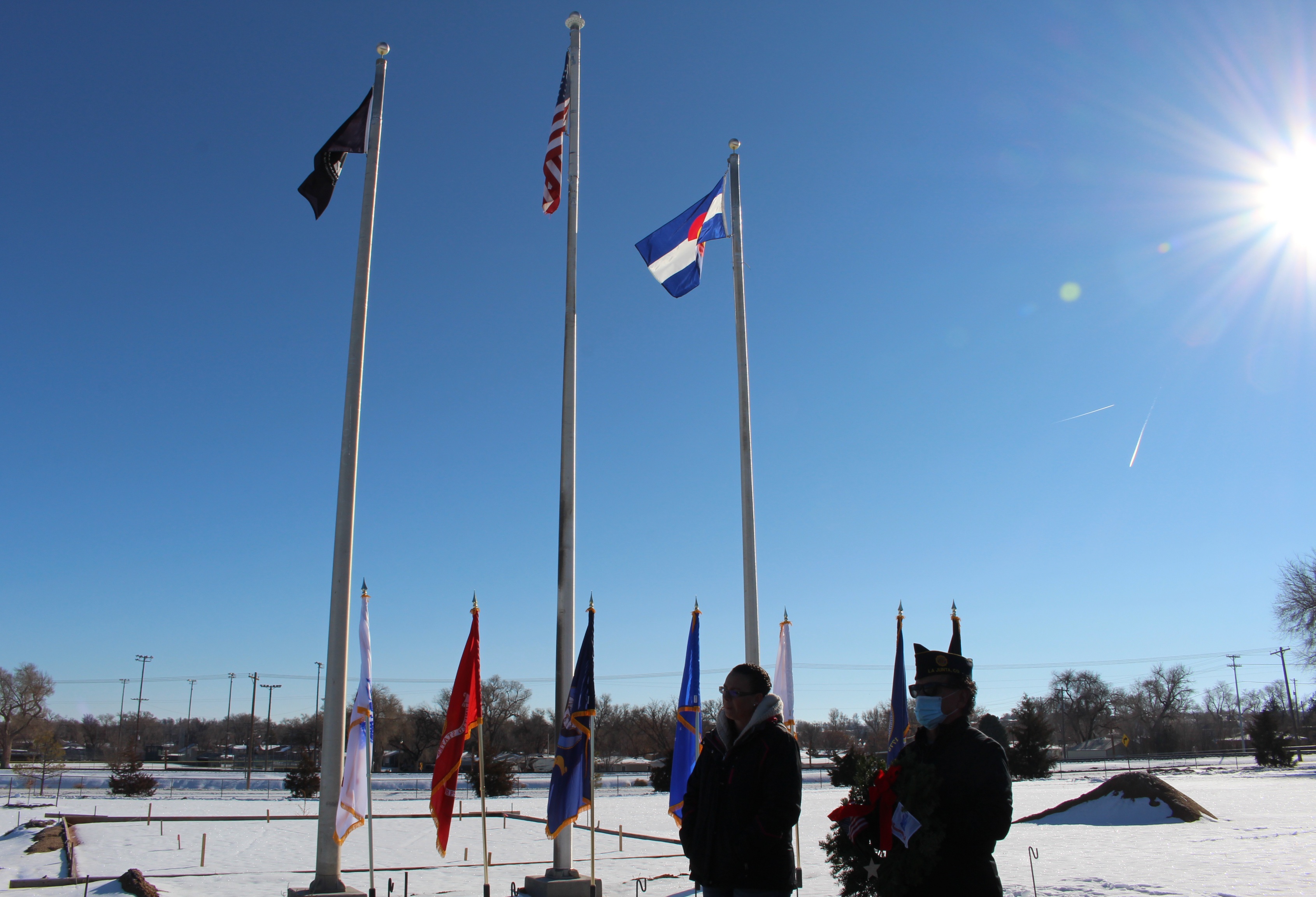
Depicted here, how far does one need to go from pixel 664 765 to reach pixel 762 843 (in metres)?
43.8

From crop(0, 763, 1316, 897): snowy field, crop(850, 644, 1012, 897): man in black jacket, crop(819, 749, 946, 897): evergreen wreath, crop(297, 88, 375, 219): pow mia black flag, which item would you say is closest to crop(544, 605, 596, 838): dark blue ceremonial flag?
crop(0, 763, 1316, 897): snowy field

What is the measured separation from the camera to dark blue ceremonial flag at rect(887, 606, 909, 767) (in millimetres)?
10031

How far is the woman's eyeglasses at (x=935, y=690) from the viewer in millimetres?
4223

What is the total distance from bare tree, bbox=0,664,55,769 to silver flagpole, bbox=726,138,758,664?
85.9m

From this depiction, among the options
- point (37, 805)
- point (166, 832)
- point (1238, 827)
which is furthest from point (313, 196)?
point (37, 805)

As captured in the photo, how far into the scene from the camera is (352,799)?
10.3 m

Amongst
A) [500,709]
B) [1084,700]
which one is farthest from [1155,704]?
[500,709]

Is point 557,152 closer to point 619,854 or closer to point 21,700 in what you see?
point 619,854

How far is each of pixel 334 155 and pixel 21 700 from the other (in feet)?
279

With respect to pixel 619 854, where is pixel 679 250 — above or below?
above

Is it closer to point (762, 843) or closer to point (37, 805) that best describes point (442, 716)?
point (37, 805)

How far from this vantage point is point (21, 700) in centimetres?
7475

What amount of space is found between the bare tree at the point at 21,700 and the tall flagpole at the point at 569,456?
8480cm

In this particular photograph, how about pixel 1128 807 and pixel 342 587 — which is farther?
pixel 1128 807
